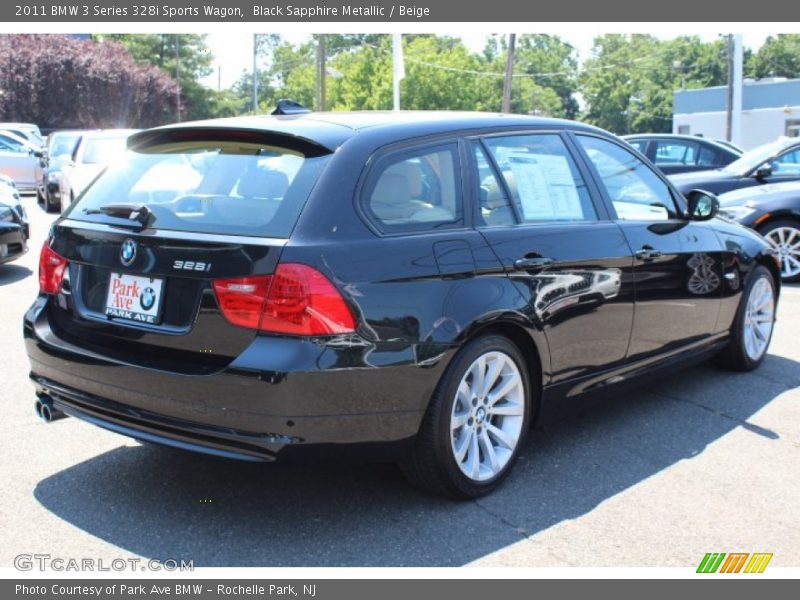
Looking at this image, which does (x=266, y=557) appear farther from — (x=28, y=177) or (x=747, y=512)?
(x=28, y=177)

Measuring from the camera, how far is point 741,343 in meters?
6.26

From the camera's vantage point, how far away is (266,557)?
3596 mm

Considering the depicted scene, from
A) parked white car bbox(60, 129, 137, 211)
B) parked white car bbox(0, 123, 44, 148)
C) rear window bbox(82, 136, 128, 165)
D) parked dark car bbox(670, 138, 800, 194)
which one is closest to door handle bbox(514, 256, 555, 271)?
parked dark car bbox(670, 138, 800, 194)

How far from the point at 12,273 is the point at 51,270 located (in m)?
6.77

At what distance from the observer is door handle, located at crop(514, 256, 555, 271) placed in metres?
4.29

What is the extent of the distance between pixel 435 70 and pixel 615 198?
65.7 metres

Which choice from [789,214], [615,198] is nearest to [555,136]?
[615,198]

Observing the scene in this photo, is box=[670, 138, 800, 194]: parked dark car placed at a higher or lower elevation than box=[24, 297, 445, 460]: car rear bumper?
higher

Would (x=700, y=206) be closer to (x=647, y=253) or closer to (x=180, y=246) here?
(x=647, y=253)

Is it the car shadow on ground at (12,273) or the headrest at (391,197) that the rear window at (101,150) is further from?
the headrest at (391,197)

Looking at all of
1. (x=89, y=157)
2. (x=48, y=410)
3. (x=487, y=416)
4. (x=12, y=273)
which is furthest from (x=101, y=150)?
(x=487, y=416)

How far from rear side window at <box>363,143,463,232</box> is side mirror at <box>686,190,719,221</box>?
206 cm

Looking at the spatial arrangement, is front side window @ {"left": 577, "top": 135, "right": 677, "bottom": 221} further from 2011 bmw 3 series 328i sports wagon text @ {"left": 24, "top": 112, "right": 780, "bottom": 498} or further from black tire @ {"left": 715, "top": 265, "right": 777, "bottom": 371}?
black tire @ {"left": 715, "top": 265, "right": 777, "bottom": 371}

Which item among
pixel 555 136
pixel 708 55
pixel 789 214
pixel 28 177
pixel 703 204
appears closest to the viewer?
pixel 555 136
